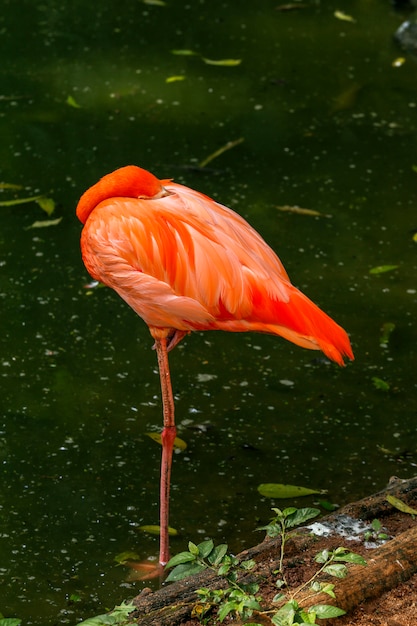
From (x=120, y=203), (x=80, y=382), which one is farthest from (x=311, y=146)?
(x=120, y=203)

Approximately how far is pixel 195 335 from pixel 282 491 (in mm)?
868

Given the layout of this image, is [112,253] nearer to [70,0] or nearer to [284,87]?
[284,87]

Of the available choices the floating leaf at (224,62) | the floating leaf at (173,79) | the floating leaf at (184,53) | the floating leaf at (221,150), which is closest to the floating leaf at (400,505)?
the floating leaf at (221,150)

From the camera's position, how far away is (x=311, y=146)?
4801mm

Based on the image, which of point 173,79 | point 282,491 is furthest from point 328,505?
point 173,79

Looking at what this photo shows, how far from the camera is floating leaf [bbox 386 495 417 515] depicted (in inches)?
98.6

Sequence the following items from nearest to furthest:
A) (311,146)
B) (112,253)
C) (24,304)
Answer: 1. (112,253)
2. (24,304)
3. (311,146)

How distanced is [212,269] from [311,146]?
7.42ft

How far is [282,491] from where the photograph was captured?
2975 millimetres

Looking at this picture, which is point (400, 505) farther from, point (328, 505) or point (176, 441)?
point (176, 441)

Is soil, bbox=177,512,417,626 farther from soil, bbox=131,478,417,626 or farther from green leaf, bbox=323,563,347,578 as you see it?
green leaf, bbox=323,563,347,578

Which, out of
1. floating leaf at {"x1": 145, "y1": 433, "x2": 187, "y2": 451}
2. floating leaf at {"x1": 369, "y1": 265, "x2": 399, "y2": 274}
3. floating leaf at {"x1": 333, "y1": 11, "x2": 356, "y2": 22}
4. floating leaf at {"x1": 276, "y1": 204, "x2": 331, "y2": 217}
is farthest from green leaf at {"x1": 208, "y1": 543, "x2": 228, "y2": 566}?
floating leaf at {"x1": 333, "y1": 11, "x2": 356, "y2": 22}

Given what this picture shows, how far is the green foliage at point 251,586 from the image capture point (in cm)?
198

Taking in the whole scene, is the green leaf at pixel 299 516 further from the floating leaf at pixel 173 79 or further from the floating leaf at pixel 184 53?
the floating leaf at pixel 184 53
